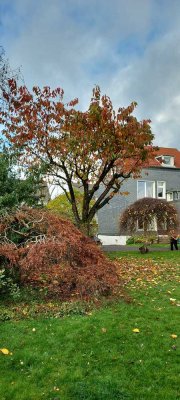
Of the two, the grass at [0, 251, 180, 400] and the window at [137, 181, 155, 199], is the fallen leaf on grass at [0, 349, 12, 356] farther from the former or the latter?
the window at [137, 181, 155, 199]

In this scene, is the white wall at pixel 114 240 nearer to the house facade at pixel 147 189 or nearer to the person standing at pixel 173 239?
the house facade at pixel 147 189

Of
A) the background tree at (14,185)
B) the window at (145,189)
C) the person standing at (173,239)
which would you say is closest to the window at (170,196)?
the window at (145,189)

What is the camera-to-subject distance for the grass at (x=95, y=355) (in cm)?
320

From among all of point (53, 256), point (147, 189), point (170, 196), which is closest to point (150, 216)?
point (53, 256)

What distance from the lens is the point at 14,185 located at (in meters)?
8.16

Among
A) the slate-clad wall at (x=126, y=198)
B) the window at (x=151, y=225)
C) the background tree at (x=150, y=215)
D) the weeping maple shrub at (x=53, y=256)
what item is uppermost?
the slate-clad wall at (x=126, y=198)

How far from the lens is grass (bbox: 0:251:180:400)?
320 centimetres

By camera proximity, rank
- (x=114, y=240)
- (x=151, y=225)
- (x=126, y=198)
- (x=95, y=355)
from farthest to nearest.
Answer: (x=126, y=198)
(x=114, y=240)
(x=151, y=225)
(x=95, y=355)

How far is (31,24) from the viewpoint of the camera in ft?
32.7

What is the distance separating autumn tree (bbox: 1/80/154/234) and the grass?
7.14 meters

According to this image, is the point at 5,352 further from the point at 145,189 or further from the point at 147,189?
the point at 147,189

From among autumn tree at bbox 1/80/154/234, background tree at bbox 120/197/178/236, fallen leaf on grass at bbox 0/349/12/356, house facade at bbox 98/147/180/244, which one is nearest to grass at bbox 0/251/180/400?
fallen leaf on grass at bbox 0/349/12/356

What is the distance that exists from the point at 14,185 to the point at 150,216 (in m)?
8.32

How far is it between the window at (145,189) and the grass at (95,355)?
76.8 feet
